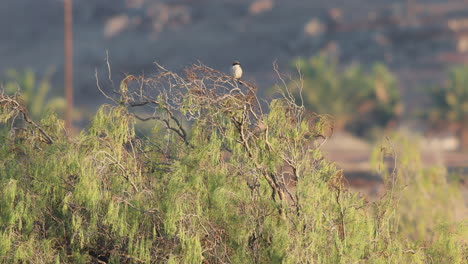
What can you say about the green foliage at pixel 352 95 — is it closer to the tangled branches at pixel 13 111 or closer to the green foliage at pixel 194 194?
the tangled branches at pixel 13 111

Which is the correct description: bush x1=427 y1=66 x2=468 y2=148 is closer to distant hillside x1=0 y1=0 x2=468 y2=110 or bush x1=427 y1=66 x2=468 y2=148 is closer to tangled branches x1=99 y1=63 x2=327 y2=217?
distant hillside x1=0 y1=0 x2=468 y2=110

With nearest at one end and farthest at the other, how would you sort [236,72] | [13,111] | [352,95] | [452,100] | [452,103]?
1. [236,72]
2. [13,111]
3. [452,100]
4. [452,103]
5. [352,95]

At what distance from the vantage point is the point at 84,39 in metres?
121

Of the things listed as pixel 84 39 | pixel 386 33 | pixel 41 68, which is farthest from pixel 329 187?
pixel 84 39

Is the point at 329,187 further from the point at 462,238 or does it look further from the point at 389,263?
the point at 462,238

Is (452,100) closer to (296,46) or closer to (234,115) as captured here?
(296,46)

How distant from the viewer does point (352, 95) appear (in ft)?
202

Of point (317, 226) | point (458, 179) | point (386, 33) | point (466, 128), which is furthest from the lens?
point (386, 33)

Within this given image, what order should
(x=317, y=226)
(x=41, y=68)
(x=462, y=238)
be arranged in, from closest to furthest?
(x=317, y=226)
(x=462, y=238)
(x=41, y=68)

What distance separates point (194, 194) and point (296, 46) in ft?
310

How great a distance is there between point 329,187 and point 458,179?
8155 millimetres

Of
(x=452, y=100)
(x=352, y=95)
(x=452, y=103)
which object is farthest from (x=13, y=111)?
(x=352, y=95)

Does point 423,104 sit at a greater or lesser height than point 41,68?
lesser

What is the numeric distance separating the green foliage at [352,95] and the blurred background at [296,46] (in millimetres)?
98
